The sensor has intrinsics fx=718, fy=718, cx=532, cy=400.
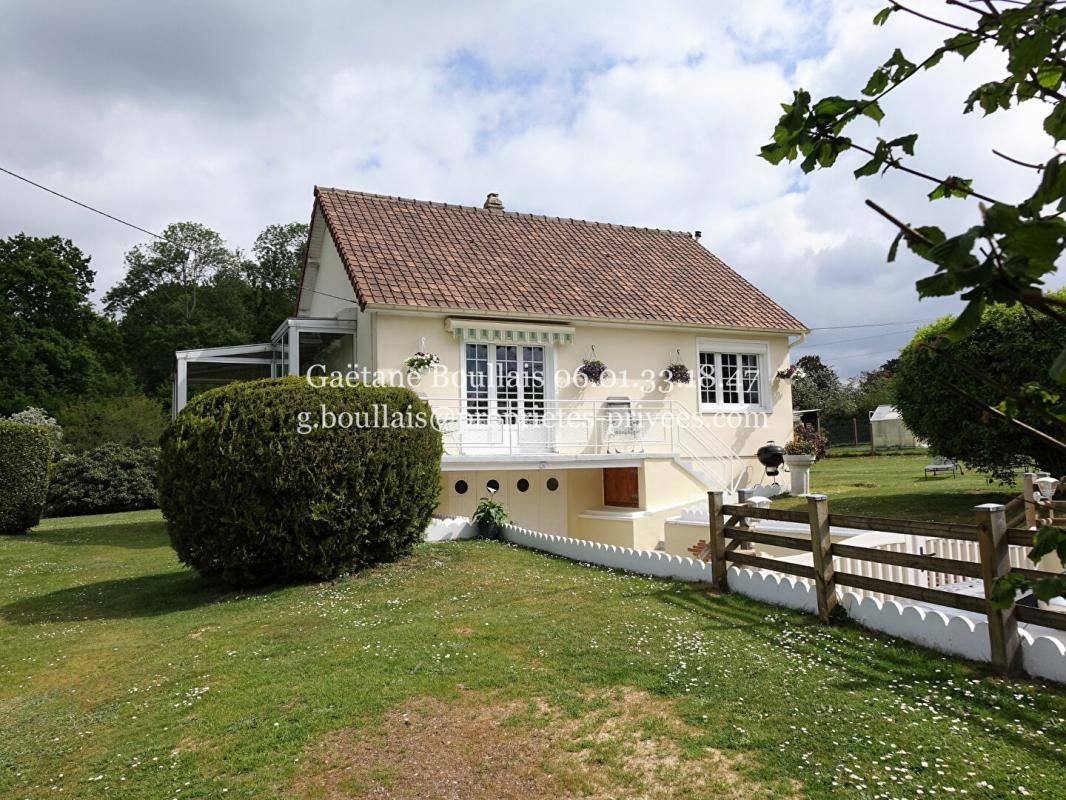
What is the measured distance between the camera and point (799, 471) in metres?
19.3

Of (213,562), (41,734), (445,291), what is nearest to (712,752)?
(41,734)

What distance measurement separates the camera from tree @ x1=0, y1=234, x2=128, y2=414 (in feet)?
136

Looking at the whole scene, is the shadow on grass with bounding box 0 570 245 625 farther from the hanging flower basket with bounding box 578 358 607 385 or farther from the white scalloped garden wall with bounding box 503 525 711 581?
the hanging flower basket with bounding box 578 358 607 385

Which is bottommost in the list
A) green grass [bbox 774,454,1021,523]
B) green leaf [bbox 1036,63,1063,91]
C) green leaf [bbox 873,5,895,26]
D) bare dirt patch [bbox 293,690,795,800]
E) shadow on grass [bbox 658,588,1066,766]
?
bare dirt patch [bbox 293,690,795,800]

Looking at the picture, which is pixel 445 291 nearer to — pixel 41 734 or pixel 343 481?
pixel 343 481

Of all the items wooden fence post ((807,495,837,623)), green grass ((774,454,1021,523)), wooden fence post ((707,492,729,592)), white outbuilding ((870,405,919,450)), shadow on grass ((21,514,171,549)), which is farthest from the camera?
white outbuilding ((870,405,919,450))

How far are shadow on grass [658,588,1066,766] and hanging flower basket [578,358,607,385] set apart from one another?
36.6 ft

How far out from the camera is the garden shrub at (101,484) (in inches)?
1026

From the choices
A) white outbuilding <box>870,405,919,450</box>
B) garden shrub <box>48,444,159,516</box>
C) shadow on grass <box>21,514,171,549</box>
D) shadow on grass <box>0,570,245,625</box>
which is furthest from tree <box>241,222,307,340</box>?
shadow on grass <box>0,570,245,625</box>

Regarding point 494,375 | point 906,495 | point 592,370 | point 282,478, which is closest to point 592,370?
point 592,370

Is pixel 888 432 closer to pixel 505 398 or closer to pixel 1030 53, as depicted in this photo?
pixel 505 398

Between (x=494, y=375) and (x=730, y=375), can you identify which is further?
(x=730, y=375)

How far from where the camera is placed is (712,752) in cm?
474

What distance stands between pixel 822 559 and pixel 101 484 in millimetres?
26772
